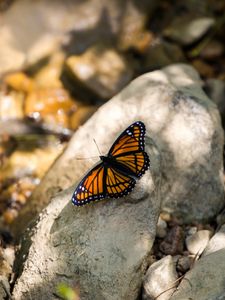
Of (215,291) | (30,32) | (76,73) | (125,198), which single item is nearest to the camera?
(215,291)

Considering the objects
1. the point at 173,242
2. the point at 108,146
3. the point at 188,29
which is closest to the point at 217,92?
the point at 108,146

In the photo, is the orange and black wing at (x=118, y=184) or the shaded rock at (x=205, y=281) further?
the orange and black wing at (x=118, y=184)

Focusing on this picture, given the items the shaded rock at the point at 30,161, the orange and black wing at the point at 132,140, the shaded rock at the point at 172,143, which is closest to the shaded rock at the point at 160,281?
the shaded rock at the point at 172,143

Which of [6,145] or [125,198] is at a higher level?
[125,198]

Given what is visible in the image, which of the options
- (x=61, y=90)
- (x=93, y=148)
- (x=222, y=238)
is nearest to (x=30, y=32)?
(x=61, y=90)

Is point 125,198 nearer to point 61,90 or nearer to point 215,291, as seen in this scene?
point 215,291

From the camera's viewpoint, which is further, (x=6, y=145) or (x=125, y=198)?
(x=6, y=145)

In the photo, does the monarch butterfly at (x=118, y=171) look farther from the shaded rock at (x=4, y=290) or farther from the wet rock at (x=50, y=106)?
the wet rock at (x=50, y=106)

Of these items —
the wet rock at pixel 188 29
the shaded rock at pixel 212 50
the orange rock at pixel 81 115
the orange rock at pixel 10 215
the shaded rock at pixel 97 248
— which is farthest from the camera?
the wet rock at pixel 188 29
